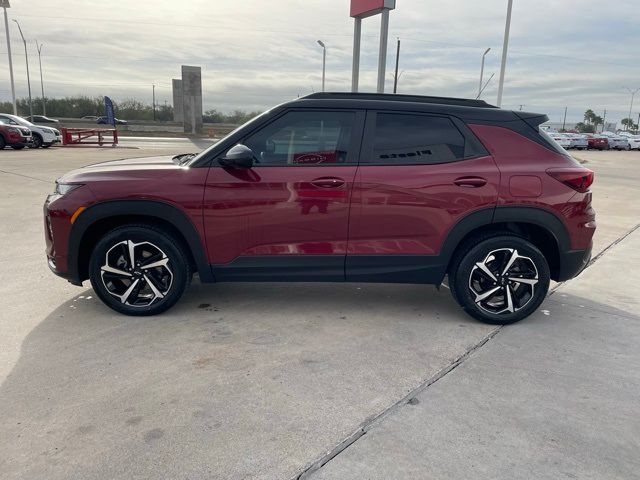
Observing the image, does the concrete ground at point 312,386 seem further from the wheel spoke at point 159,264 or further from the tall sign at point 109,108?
the tall sign at point 109,108

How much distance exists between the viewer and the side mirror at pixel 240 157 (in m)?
3.50

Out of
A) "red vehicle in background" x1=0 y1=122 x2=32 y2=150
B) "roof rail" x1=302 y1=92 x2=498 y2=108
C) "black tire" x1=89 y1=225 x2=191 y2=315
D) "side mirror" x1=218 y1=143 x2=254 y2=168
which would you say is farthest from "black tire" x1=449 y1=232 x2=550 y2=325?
"red vehicle in background" x1=0 y1=122 x2=32 y2=150

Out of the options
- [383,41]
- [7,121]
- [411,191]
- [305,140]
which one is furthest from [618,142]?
[305,140]

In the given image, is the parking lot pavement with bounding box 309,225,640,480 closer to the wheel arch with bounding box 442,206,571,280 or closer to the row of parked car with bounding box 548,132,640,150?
the wheel arch with bounding box 442,206,571,280

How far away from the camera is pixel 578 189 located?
381cm

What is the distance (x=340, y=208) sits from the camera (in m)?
3.70

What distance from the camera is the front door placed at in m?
3.66

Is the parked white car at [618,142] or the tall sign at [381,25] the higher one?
the tall sign at [381,25]

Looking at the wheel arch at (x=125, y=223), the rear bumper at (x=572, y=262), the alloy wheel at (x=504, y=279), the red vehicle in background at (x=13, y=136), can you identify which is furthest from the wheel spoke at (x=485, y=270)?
the red vehicle in background at (x=13, y=136)

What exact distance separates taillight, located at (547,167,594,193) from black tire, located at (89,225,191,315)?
3.00 meters

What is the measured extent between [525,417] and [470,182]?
1.77 meters

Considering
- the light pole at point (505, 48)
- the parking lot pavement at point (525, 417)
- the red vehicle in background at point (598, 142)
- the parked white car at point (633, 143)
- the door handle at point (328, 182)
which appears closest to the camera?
the parking lot pavement at point (525, 417)

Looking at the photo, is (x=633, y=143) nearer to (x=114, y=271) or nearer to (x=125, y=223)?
(x=125, y=223)

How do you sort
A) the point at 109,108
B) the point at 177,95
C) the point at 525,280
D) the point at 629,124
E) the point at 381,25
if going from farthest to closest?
the point at 629,124, the point at 177,95, the point at 109,108, the point at 381,25, the point at 525,280
